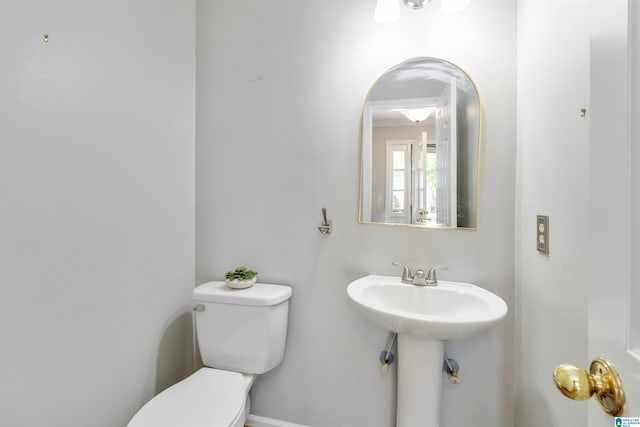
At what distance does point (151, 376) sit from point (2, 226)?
897mm

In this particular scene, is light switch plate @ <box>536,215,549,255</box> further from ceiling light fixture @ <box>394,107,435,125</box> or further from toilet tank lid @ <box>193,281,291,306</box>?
toilet tank lid @ <box>193,281,291,306</box>

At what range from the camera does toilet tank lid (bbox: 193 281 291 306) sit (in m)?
1.36

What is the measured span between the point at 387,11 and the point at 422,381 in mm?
1540

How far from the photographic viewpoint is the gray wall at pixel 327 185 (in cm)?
129

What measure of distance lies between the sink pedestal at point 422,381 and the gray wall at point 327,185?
205 millimetres

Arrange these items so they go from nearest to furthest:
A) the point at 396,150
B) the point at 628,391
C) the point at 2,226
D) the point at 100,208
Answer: the point at 628,391 < the point at 2,226 < the point at 100,208 < the point at 396,150

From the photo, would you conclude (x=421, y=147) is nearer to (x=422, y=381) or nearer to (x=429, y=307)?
(x=429, y=307)

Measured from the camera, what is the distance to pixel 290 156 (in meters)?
1.53

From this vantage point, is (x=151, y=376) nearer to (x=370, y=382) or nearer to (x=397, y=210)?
(x=370, y=382)

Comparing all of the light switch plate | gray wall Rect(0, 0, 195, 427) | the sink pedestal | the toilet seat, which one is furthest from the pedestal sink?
gray wall Rect(0, 0, 195, 427)

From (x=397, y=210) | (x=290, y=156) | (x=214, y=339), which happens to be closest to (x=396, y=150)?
(x=397, y=210)

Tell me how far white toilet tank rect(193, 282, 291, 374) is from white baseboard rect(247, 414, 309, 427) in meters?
0.35

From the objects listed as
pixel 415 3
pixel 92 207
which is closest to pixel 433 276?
pixel 415 3

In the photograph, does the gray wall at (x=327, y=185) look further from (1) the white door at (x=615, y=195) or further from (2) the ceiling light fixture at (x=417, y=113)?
(1) the white door at (x=615, y=195)
